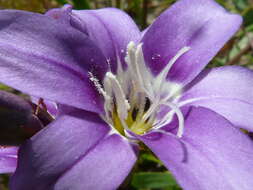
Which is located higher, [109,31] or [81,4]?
[109,31]

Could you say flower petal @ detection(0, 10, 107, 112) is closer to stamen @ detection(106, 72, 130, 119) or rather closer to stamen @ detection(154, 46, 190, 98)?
stamen @ detection(106, 72, 130, 119)

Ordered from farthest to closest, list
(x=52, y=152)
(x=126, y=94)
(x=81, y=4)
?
(x=81, y=4) < (x=126, y=94) < (x=52, y=152)

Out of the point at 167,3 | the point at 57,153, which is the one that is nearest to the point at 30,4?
the point at 167,3

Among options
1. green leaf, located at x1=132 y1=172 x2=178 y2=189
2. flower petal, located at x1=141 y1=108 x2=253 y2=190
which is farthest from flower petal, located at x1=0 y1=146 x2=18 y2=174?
green leaf, located at x1=132 y1=172 x2=178 y2=189

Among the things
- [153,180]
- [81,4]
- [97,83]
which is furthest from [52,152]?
[81,4]

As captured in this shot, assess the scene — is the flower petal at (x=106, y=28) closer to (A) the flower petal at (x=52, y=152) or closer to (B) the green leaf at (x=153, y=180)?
(A) the flower petal at (x=52, y=152)

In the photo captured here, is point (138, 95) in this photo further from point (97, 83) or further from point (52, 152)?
point (52, 152)

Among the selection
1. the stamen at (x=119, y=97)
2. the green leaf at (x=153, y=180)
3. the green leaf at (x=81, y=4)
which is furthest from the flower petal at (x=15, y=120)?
the green leaf at (x=81, y=4)
